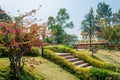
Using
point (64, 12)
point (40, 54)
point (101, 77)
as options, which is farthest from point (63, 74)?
point (64, 12)

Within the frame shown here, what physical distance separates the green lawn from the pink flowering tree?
1.47m

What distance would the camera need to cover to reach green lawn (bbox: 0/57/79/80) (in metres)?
15.1

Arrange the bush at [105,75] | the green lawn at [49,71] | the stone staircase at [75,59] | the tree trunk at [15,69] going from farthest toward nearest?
the stone staircase at [75,59] < the bush at [105,75] < the green lawn at [49,71] < the tree trunk at [15,69]

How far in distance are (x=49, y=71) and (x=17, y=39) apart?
4126mm

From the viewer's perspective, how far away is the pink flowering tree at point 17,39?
42.2 feet

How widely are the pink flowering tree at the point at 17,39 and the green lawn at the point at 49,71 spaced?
1472 millimetres

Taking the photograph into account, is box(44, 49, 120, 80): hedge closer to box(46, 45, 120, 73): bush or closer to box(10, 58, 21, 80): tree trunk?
box(46, 45, 120, 73): bush

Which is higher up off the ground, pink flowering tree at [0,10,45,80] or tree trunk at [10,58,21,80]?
pink flowering tree at [0,10,45,80]

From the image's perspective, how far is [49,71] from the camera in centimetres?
1658

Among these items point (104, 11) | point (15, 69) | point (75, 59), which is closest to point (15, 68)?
point (15, 69)

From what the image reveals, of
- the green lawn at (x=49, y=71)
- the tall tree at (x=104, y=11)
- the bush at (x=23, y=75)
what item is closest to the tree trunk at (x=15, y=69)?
the bush at (x=23, y=75)

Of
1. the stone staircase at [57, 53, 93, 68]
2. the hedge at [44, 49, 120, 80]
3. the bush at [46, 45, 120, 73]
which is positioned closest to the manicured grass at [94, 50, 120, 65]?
the bush at [46, 45, 120, 73]

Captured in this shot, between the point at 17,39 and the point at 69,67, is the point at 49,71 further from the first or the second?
the point at 17,39

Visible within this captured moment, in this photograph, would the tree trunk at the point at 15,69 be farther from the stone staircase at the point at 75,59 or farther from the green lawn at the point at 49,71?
the stone staircase at the point at 75,59
